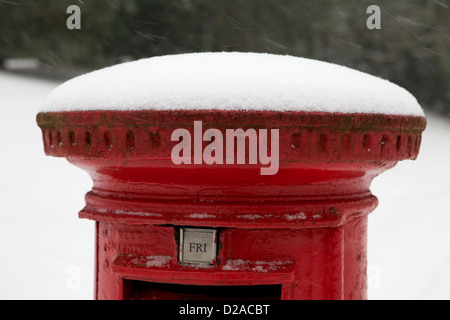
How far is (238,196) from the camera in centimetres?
128

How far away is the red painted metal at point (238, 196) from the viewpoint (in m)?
1.16

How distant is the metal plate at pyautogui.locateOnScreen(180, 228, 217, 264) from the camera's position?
1.27m

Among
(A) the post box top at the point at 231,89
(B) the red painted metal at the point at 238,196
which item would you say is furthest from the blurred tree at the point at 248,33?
(B) the red painted metal at the point at 238,196

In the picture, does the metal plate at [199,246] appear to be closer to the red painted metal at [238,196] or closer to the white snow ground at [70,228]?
the red painted metal at [238,196]

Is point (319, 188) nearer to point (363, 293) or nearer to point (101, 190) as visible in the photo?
point (363, 293)

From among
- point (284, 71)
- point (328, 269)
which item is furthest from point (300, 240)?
point (284, 71)

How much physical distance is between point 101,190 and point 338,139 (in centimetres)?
66

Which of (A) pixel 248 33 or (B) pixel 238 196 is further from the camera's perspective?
(A) pixel 248 33

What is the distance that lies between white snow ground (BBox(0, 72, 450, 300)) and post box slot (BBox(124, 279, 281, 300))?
2.04 m

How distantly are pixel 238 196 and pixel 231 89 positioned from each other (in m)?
0.27

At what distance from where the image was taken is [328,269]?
1.34m

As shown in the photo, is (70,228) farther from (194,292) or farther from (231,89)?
(231,89)

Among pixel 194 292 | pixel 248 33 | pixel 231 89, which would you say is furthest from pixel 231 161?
pixel 248 33

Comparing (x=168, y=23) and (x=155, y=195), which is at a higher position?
(x=168, y=23)
